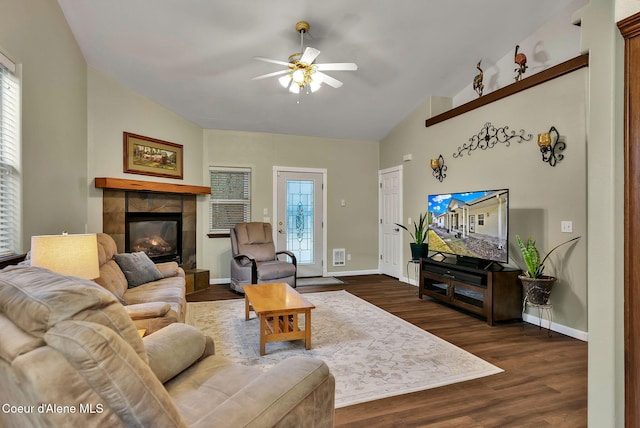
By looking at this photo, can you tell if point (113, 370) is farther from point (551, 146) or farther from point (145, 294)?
point (551, 146)

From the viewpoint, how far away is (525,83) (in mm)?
3584

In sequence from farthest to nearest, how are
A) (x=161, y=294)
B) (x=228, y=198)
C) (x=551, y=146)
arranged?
(x=228, y=198), (x=551, y=146), (x=161, y=294)

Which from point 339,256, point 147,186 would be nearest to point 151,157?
point 147,186

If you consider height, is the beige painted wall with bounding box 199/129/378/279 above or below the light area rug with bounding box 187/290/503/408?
above

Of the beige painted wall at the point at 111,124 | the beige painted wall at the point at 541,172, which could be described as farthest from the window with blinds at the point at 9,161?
the beige painted wall at the point at 541,172

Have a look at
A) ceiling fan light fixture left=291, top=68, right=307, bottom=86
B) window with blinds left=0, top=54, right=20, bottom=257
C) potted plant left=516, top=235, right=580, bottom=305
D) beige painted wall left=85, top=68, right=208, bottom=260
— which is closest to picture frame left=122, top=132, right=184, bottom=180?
beige painted wall left=85, top=68, right=208, bottom=260

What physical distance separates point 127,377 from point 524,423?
2.03 metres

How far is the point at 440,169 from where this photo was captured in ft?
15.9

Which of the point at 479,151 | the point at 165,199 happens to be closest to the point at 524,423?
the point at 479,151

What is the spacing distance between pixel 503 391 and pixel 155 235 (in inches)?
174

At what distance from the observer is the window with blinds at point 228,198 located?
18.1 feet

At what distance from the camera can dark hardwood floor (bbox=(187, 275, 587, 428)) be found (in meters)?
1.86

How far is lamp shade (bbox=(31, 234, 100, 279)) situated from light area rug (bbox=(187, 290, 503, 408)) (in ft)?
4.14

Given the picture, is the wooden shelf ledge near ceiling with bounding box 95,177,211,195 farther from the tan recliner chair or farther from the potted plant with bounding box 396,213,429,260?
the potted plant with bounding box 396,213,429,260
